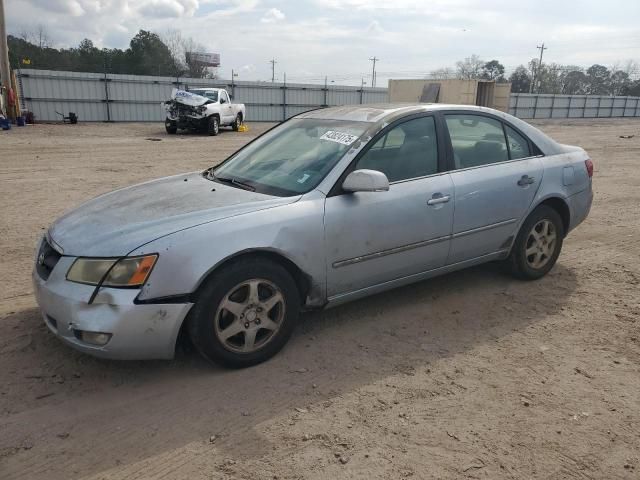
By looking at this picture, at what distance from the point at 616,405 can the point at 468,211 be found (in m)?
1.70

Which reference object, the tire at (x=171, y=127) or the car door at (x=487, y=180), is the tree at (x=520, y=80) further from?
the car door at (x=487, y=180)

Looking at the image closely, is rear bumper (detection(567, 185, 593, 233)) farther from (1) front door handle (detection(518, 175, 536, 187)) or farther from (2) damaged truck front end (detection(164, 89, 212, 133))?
(2) damaged truck front end (detection(164, 89, 212, 133))

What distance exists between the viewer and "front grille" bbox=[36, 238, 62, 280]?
3107 millimetres

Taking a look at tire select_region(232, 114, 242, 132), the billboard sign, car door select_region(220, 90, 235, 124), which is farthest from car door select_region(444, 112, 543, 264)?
the billboard sign

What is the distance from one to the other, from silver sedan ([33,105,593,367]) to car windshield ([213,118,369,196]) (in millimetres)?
15

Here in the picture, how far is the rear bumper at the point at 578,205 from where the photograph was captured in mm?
4895

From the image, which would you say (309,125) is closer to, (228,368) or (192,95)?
(228,368)

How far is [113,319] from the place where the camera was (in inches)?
111

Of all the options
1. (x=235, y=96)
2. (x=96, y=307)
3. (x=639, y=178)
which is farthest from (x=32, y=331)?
(x=235, y=96)

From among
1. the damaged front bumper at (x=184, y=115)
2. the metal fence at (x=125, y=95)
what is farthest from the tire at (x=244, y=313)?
the metal fence at (x=125, y=95)

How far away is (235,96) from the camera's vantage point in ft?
101

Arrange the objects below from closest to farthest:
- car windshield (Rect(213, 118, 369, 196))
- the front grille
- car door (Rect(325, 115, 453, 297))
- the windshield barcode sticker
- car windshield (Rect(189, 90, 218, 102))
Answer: the front grille < car door (Rect(325, 115, 453, 297)) < car windshield (Rect(213, 118, 369, 196)) < the windshield barcode sticker < car windshield (Rect(189, 90, 218, 102))

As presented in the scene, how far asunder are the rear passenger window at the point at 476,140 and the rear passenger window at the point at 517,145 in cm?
7

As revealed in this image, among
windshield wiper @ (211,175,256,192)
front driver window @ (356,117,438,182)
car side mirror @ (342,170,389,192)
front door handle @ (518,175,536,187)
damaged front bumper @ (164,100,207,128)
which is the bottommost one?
damaged front bumper @ (164,100,207,128)
